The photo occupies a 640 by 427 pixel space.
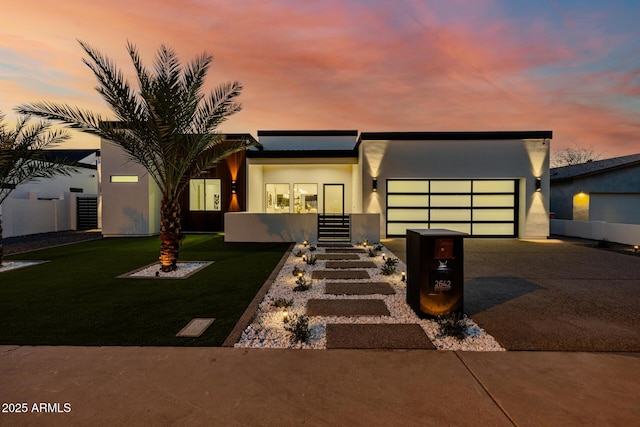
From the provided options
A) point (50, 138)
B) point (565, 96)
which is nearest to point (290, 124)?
point (50, 138)

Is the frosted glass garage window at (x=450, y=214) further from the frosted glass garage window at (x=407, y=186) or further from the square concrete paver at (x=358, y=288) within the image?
the square concrete paver at (x=358, y=288)

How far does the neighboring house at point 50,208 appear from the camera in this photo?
50.7 ft

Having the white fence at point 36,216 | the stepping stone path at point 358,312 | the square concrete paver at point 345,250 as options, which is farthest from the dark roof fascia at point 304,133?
the stepping stone path at point 358,312

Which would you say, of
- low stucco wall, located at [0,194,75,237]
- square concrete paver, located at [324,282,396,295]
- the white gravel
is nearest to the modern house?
low stucco wall, located at [0,194,75,237]

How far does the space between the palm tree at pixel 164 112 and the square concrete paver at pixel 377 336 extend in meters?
5.34

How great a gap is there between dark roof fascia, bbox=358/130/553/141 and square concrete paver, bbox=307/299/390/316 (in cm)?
1032

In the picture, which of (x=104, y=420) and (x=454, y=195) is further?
(x=454, y=195)

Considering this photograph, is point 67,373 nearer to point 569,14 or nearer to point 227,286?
point 227,286

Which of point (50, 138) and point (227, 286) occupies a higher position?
point (50, 138)

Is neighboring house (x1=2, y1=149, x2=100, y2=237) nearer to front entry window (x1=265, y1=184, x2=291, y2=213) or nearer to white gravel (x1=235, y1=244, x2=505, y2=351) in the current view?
front entry window (x1=265, y1=184, x2=291, y2=213)

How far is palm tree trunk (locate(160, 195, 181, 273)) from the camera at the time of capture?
761 cm

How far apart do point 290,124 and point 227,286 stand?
1867 centimetres

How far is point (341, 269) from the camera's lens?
816cm

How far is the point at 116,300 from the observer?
530 centimetres
